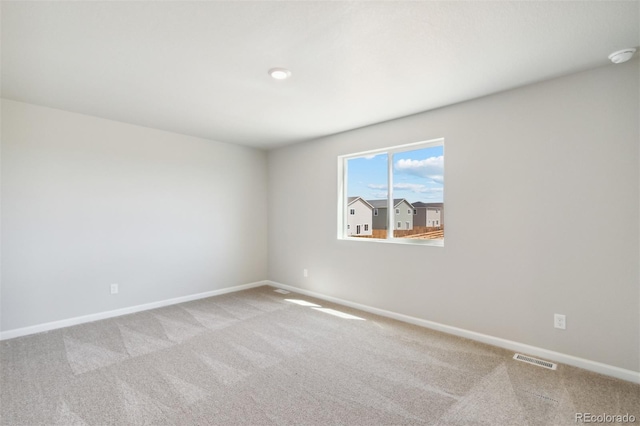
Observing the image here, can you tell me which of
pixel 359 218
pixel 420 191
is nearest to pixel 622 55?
pixel 420 191

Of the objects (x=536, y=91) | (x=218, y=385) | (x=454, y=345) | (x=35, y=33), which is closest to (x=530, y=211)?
(x=536, y=91)

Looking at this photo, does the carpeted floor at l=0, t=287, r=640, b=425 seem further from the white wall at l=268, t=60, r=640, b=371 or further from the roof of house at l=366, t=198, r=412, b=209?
the roof of house at l=366, t=198, r=412, b=209

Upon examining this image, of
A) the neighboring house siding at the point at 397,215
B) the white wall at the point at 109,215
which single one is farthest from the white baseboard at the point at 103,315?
the neighboring house siding at the point at 397,215

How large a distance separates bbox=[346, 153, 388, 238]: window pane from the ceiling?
3.00 feet

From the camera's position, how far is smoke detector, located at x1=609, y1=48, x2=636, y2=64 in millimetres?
2062

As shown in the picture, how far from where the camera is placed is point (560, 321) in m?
2.51

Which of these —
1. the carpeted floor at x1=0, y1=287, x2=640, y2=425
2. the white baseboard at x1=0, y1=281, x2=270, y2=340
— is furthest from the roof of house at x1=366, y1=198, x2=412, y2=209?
the white baseboard at x1=0, y1=281, x2=270, y2=340

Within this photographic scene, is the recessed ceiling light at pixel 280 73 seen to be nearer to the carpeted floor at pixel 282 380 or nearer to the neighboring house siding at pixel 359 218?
the neighboring house siding at pixel 359 218

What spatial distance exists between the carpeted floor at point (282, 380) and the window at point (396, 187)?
3.72ft

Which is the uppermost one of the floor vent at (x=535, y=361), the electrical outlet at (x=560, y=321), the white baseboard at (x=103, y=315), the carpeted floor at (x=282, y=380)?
the electrical outlet at (x=560, y=321)

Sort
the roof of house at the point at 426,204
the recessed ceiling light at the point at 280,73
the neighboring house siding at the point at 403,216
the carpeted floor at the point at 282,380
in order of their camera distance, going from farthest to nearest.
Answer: the neighboring house siding at the point at 403,216 → the roof of house at the point at 426,204 → the recessed ceiling light at the point at 280,73 → the carpeted floor at the point at 282,380

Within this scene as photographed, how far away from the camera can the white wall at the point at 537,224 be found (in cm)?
226

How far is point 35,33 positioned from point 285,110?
6.55 feet

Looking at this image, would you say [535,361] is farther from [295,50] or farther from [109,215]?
[109,215]
